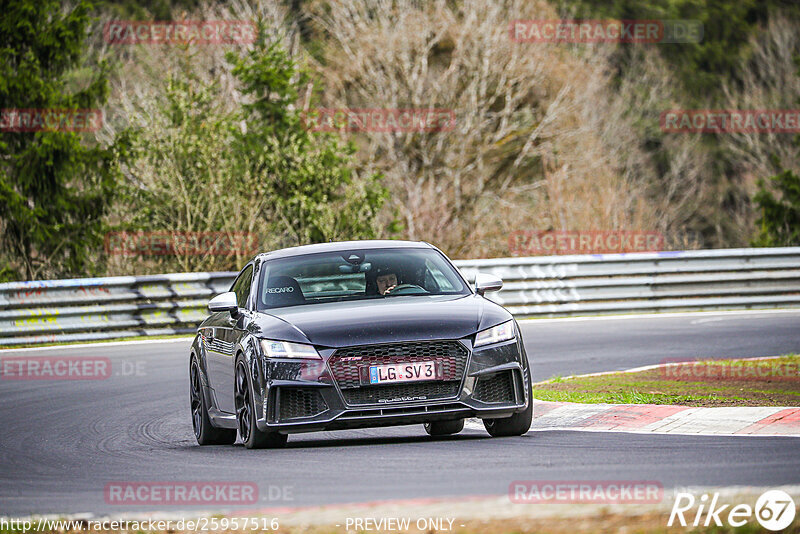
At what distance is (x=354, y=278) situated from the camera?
34.1ft

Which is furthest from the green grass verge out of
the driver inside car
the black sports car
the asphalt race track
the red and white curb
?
the driver inside car

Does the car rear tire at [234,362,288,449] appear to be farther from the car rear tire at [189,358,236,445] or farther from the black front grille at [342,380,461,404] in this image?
the car rear tire at [189,358,236,445]

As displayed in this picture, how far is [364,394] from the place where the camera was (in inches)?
356

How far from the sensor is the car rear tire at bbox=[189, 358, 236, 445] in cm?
1079

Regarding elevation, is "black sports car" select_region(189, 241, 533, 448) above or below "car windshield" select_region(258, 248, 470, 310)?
below

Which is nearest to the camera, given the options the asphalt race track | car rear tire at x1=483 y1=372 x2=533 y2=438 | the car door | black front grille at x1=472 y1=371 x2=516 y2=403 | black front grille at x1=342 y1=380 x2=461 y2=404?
the asphalt race track

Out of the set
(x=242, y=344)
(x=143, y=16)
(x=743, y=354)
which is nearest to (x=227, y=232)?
(x=743, y=354)

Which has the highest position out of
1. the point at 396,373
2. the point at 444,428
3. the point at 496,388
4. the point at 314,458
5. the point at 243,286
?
the point at 243,286

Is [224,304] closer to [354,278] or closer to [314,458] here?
[354,278]

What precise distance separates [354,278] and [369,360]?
147cm

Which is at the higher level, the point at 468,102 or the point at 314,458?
the point at 314,458

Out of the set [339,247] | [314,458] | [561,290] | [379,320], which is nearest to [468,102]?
[561,290]

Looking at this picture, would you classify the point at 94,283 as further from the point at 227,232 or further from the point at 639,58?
the point at 639,58

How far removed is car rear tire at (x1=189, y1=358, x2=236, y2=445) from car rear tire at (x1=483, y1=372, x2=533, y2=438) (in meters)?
2.23
